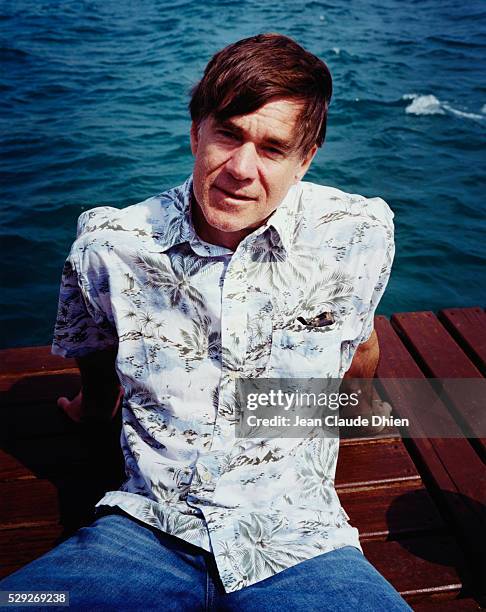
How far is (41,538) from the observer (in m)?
2.06

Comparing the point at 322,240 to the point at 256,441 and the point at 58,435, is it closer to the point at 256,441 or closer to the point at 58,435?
the point at 256,441

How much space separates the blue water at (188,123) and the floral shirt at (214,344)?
3.24m

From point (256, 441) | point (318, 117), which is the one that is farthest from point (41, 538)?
point (318, 117)

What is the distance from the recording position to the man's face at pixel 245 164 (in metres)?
1.53

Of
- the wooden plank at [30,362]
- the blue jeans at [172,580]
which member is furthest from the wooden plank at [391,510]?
the wooden plank at [30,362]

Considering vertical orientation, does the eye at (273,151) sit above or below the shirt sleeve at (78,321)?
above

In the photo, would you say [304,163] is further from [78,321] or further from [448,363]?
[448,363]

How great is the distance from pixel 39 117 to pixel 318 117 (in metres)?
7.28

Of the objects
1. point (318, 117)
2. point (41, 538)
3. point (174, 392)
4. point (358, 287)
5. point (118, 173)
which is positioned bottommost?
point (118, 173)

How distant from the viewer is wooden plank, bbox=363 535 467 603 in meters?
1.88

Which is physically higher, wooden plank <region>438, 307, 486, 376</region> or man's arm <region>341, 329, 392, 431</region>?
man's arm <region>341, 329, 392, 431</region>

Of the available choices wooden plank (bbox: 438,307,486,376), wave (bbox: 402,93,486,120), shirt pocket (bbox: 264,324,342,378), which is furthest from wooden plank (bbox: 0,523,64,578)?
wave (bbox: 402,93,486,120)

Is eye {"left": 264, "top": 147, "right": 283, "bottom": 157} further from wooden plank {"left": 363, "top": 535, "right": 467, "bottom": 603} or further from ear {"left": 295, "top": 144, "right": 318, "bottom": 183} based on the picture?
wooden plank {"left": 363, "top": 535, "right": 467, "bottom": 603}

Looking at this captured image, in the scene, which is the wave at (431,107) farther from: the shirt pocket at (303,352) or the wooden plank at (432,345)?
the shirt pocket at (303,352)
